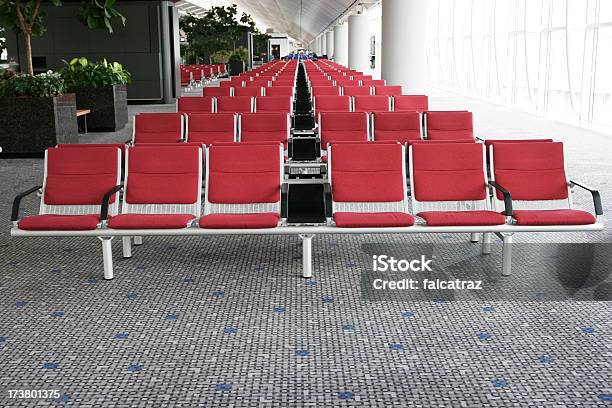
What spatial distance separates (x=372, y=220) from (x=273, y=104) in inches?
198

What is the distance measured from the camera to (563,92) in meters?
22.3

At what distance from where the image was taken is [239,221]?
4.66 m

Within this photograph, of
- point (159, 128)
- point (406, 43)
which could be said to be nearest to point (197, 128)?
point (159, 128)

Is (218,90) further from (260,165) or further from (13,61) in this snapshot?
(13,61)

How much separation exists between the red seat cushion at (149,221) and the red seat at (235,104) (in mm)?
4490

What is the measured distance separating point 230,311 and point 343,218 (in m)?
1.05

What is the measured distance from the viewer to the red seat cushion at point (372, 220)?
4599mm

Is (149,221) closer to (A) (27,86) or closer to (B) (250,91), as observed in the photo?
(B) (250,91)

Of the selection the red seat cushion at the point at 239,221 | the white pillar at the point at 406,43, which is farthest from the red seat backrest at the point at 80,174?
the white pillar at the point at 406,43

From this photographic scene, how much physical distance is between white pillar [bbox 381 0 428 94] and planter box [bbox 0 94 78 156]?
22.7ft

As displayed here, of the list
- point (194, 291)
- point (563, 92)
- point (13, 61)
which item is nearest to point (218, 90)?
point (194, 291)

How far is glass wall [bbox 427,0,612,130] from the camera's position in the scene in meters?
14.5

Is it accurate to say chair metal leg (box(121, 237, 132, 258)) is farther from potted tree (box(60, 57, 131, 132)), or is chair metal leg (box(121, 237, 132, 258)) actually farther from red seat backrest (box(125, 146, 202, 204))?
potted tree (box(60, 57, 131, 132))

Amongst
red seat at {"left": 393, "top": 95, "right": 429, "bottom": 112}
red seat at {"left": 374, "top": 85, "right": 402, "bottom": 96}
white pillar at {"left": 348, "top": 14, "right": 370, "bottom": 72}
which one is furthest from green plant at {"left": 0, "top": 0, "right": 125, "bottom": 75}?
white pillar at {"left": 348, "top": 14, "right": 370, "bottom": 72}
